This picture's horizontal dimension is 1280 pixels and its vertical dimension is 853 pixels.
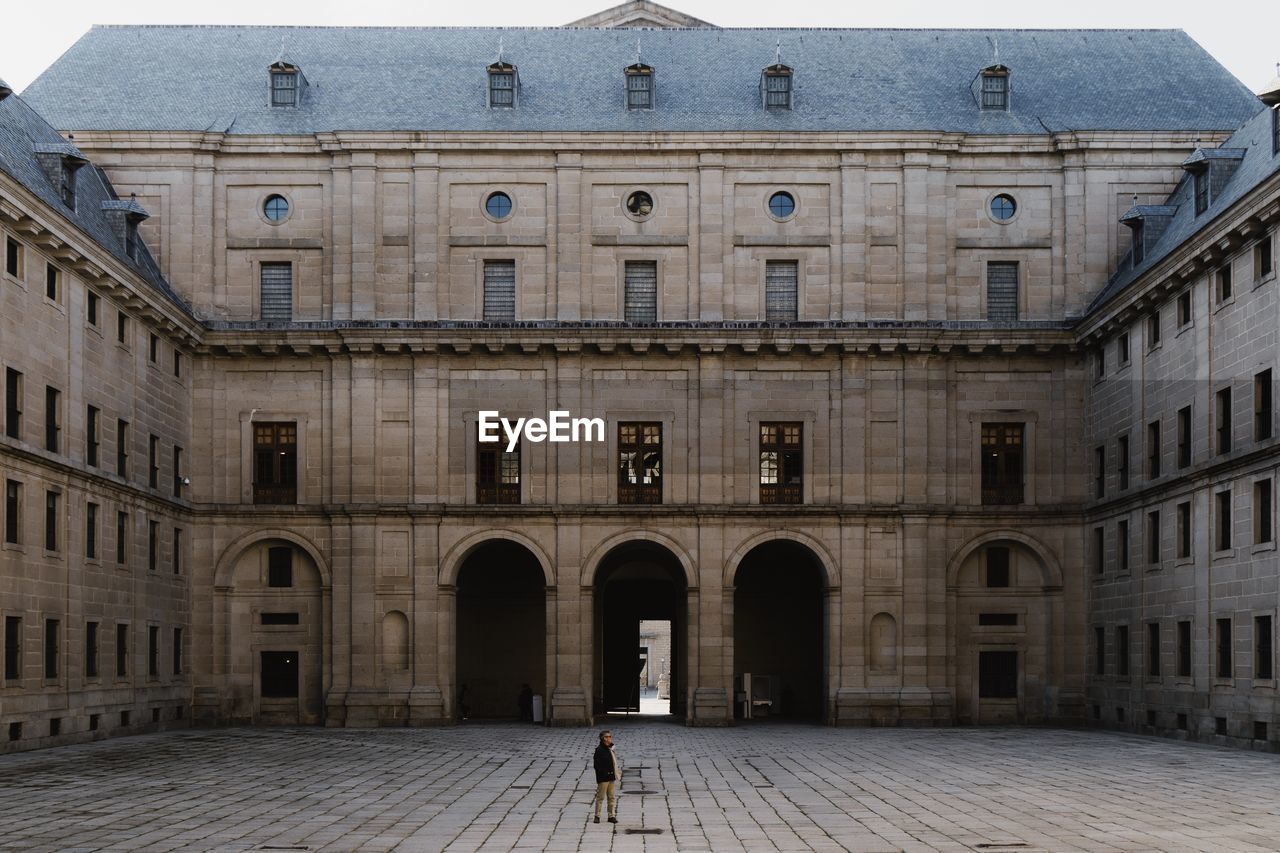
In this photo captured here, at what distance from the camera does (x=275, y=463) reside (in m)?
58.4

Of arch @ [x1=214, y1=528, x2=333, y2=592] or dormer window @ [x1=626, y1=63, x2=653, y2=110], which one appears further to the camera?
dormer window @ [x1=626, y1=63, x2=653, y2=110]

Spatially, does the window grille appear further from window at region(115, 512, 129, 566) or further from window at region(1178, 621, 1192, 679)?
window at region(1178, 621, 1192, 679)

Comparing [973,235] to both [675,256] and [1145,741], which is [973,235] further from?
[1145,741]

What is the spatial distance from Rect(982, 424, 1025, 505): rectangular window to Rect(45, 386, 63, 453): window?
3179 cm

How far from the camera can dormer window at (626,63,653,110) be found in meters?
61.4

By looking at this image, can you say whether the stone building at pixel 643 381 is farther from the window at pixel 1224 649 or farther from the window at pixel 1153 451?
the window at pixel 1224 649

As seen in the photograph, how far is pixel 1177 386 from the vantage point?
48.8 meters

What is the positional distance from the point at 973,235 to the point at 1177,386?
1255cm

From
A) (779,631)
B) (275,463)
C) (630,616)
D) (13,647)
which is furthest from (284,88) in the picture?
(779,631)

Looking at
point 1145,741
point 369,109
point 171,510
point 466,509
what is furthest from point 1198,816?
point 369,109

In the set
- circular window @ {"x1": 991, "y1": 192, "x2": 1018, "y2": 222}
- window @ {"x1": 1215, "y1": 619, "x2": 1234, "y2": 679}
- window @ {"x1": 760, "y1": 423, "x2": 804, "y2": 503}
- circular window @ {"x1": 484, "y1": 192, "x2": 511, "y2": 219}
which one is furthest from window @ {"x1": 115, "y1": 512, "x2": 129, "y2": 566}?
window @ {"x1": 1215, "y1": 619, "x2": 1234, "y2": 679}

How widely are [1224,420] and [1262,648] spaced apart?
22.3ft

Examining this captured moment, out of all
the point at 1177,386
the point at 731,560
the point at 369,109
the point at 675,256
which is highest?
the point at 369,109

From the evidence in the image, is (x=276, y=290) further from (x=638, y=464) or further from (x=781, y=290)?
Result: (x=781, y=290)
